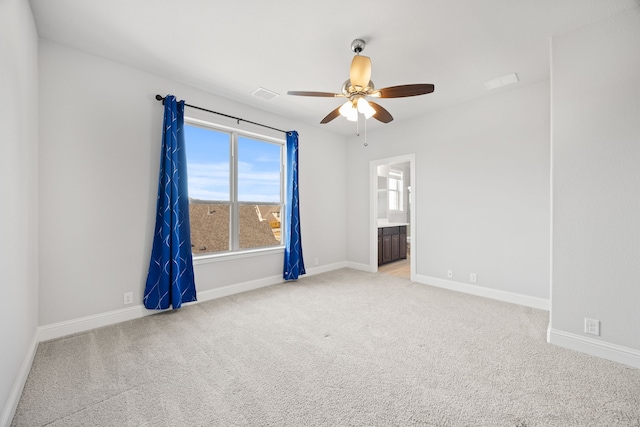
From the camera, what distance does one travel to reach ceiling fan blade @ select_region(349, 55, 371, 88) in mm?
2193

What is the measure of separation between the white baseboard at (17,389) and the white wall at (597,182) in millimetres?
3883

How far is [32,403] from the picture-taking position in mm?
1631

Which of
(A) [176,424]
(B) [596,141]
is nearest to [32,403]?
(A) [176,424]

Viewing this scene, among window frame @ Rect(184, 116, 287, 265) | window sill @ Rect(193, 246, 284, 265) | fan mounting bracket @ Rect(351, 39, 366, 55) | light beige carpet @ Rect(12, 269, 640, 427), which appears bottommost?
light beige carpet @ Rect(12, 269, 640, 427)

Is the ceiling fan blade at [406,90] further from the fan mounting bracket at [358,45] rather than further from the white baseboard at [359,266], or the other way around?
the white baseboard at [359,266]

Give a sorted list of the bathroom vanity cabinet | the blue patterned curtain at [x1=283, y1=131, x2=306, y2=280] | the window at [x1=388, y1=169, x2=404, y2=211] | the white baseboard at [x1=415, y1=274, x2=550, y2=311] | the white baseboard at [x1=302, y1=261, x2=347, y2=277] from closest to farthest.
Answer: the white baseboard at [x1=415, y1=274, x2=550, y2=311]
the blue patterned curtain at [x1=283, y1=131, x2=306, y2=280]
the white baseboard at [x1=302, y1=261, x2=347, y2=277]
the bathroom vanity cabinet
the window at [x1=388, y1=169, x2=404, y2=211]

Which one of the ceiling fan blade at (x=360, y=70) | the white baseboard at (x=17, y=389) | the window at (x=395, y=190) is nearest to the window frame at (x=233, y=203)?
the white baseboard at (x=17, y=389)

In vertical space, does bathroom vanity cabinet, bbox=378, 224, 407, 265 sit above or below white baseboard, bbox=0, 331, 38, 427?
above

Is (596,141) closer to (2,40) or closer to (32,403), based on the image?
(2,40)

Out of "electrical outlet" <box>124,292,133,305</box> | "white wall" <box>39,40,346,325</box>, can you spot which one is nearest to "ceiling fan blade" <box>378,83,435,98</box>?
"white wall" <box>39,40,346,325</box>

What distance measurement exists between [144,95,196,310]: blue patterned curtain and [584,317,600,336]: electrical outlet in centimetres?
391

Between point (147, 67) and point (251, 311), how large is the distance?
9.76ft

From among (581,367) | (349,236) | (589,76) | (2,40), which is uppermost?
(589,76)

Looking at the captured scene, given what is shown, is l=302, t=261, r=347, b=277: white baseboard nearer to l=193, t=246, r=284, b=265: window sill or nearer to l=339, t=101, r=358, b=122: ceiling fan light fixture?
l=193, t=246, r=284, b=265: window sill
